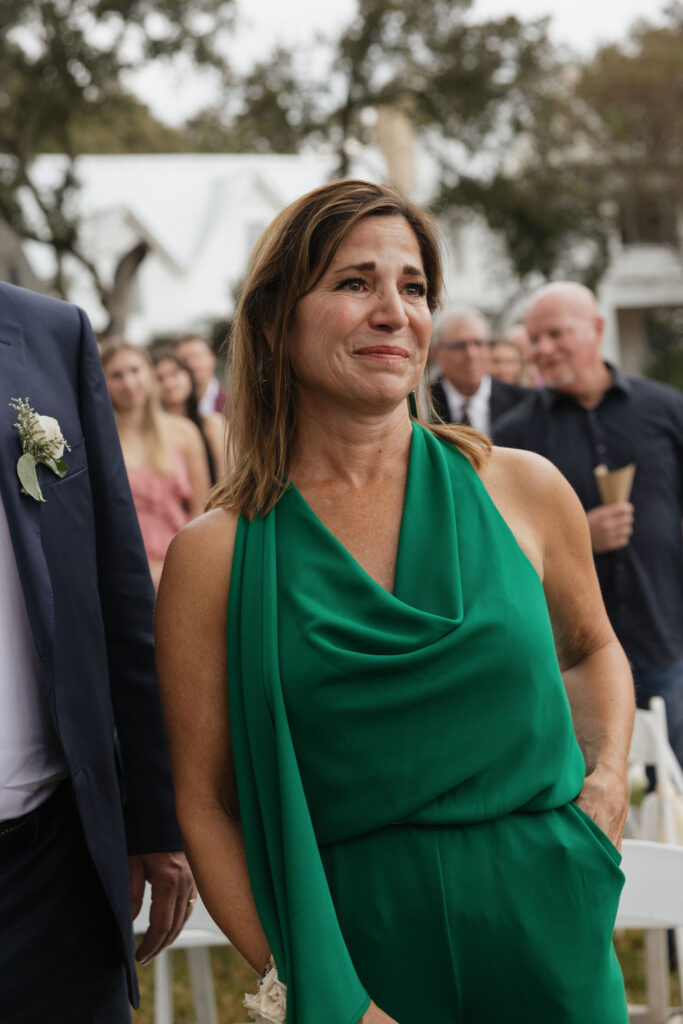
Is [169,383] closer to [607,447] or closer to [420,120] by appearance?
[607,447]

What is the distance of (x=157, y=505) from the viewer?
6672mm

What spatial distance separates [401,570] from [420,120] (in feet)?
81.1

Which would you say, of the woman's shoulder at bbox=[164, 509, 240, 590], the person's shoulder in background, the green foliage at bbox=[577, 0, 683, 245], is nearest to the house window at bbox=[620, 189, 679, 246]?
the green foliage at bbox=[577, 0, 683, 245]

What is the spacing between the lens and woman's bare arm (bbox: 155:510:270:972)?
7.04ft

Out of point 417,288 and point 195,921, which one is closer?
point 417,288

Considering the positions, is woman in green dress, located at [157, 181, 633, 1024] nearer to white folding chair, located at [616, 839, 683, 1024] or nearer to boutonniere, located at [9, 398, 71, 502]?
boutonniere, located at [9, 398, 71, 502]

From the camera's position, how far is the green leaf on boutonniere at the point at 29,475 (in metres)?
2.29

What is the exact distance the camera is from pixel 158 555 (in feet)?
21.7

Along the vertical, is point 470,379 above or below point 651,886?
above

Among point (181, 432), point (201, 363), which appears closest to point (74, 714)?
point (181, 432)

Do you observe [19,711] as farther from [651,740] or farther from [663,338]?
[663,338]

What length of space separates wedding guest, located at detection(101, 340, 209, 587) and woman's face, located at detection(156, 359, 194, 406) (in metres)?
1.34

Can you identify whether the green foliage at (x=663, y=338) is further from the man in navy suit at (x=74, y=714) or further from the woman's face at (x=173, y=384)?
the man in navy suit at (x=74, y=714)

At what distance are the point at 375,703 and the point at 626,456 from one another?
361cm
